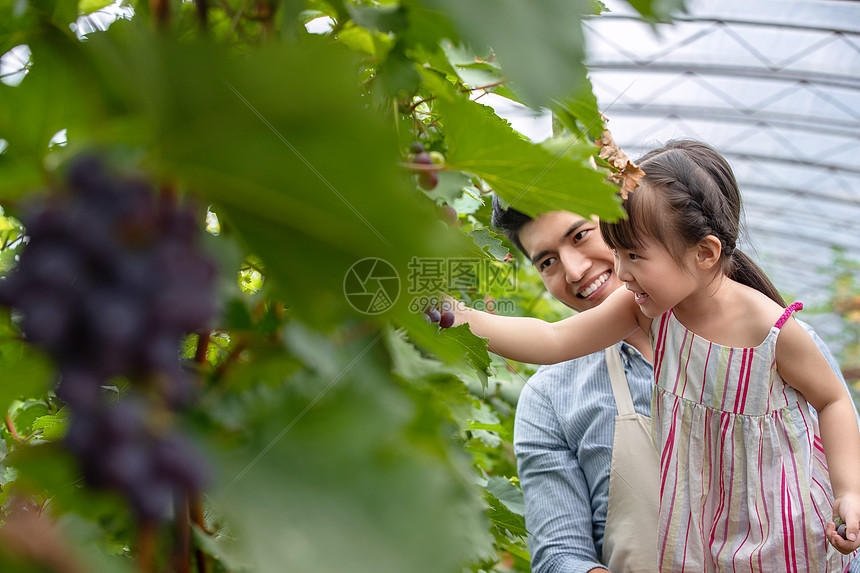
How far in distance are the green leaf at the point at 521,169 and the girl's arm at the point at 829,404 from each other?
107 centimetres

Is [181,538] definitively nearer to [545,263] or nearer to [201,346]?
[201,346]

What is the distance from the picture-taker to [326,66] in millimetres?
215

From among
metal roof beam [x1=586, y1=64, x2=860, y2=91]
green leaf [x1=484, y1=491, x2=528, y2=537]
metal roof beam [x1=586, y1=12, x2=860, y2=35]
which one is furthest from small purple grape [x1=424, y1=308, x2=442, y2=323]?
metal roof beam [x1=586, y1=64, x2=860, y2=91]

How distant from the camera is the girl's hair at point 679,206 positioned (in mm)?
1430

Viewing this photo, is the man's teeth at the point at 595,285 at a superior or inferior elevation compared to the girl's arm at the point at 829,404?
inferior

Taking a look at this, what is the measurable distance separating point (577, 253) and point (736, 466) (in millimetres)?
623

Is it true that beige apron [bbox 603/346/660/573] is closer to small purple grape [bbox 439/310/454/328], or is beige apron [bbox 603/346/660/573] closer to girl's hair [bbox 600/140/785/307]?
girl's hair [bbox 600/140/785/307]

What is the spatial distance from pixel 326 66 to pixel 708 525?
1579 mm

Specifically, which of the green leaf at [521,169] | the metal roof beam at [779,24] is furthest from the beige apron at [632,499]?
the metal roof beam at [779,24]

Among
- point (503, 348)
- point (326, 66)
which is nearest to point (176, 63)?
point (326, 66)

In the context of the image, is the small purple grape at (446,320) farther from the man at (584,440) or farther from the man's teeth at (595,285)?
the man's teeth at (595,285)

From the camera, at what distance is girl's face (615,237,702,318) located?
138 centimetres

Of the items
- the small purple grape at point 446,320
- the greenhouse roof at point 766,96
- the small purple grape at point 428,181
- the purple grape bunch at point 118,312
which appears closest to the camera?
the purple grape bunch at point 118,312

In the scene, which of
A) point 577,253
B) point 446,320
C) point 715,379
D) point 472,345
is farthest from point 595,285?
point 472,345
